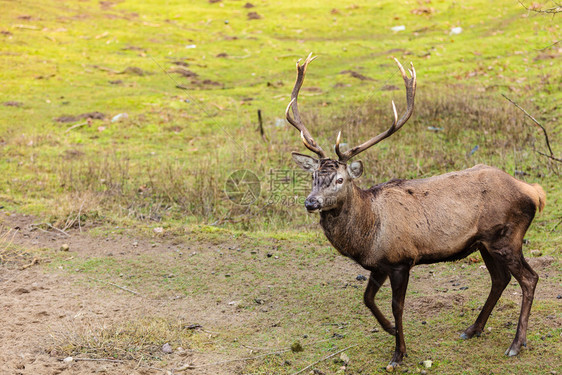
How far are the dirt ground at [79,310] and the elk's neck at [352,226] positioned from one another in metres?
1.32

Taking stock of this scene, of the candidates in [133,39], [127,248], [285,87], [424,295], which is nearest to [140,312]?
[127,248]

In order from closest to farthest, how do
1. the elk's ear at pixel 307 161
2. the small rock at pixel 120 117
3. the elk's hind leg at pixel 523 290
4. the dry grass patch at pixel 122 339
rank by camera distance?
the elk's hind leg at pixel 523 290, the dry grass patch at pixel 122 339, the elk's ear at pixel 307 161, the small rock at pixel 120 117

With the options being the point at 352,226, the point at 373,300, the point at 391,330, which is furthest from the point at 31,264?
the point at 391,330

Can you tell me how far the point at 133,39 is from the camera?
882 inches

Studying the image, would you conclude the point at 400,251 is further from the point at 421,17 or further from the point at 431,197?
the point at 421,17

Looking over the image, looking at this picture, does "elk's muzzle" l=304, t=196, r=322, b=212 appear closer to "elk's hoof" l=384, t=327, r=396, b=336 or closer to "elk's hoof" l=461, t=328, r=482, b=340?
"elk's hoof" l=384, t=327, r=396, b=336

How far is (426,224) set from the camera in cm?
538

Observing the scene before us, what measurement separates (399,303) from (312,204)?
1237mm

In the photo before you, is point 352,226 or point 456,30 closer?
point 352,226

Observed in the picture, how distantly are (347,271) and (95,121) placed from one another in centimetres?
965

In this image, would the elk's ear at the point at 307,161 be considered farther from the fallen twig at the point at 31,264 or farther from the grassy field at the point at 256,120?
the fallen twig at the point at 31,264

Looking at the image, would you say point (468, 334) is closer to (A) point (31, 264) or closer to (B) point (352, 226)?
(B) point (352, 226)

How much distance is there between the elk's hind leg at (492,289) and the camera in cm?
545

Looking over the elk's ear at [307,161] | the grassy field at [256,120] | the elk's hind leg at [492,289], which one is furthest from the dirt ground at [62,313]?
the elk's hind leg at [492,289]
